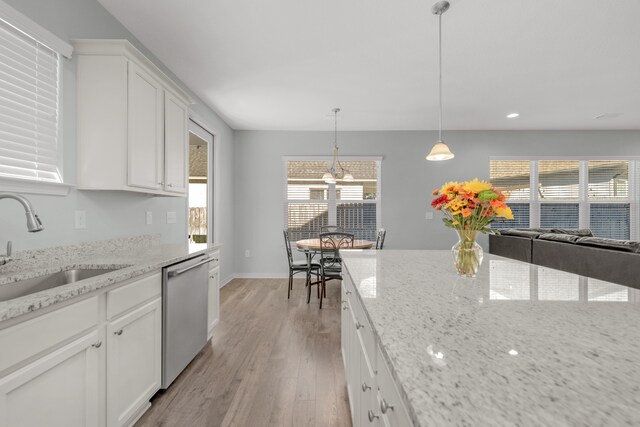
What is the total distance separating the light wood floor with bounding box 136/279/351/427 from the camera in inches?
67.3

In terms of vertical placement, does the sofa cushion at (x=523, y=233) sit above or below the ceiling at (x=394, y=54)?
below

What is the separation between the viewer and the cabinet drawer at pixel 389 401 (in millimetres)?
579

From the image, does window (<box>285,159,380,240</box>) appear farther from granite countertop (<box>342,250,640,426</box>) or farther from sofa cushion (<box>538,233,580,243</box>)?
granite countertop (<box>342,250,640,426</box>)

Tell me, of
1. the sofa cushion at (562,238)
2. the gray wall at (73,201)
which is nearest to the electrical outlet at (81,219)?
the gray wall at (73,201)

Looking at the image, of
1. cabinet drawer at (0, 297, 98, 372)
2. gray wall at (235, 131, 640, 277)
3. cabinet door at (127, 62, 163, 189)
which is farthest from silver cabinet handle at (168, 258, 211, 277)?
gray wall at (235, 131, 640, 277)

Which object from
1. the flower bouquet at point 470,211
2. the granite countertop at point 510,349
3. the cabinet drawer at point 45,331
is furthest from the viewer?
the flower bouquet at point 470,211

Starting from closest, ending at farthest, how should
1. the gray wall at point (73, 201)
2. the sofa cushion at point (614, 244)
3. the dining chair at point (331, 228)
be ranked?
the gray wall at point (73, 201) < the sofa cushion at point (614, 244) < the dining chair at point (331, 228)

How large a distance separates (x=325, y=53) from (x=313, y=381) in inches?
108

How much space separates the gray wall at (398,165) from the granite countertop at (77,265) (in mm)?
2810

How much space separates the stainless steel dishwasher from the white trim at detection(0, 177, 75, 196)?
2.55 feet

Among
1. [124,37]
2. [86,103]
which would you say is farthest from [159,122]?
[124,37]

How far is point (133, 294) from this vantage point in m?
1.55

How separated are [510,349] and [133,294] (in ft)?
5.45

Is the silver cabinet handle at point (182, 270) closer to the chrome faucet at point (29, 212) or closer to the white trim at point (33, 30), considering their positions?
the chrome faucet at point (29, 212)
